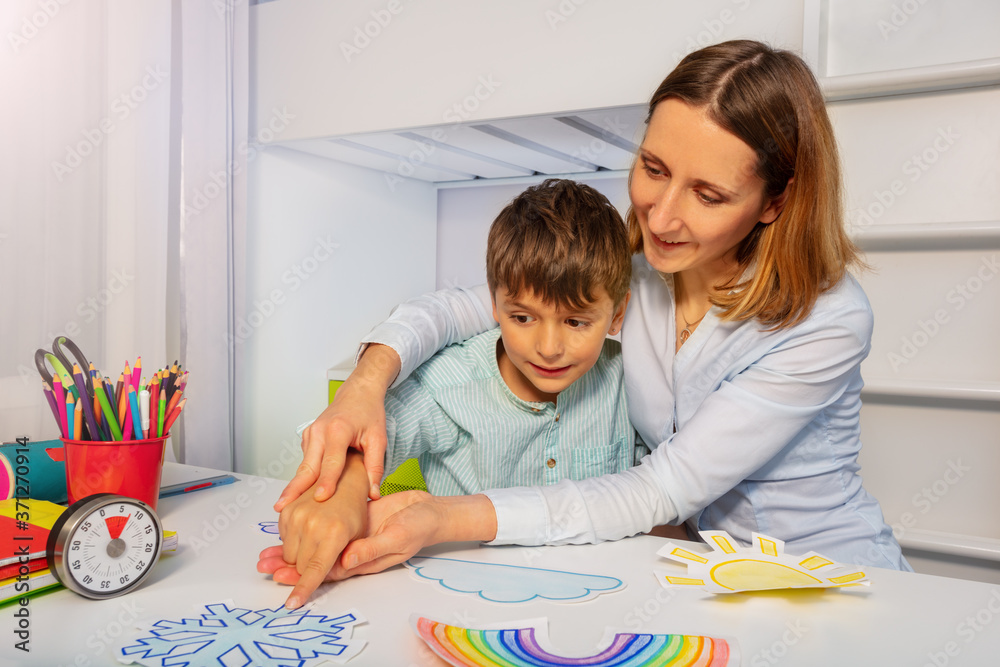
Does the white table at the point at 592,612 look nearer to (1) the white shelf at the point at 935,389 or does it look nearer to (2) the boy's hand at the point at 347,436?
(2) the boy's hand at the point at 347,436

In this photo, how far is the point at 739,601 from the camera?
2.11 feet

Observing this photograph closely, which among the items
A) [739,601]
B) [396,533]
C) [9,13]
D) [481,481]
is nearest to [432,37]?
[9,13]

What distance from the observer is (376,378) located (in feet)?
2.87

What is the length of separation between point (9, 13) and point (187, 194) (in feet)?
1.55

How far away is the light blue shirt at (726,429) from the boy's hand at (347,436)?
0.24 ft

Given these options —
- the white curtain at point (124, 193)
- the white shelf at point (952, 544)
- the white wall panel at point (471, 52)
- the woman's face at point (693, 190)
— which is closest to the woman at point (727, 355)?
the woman's face at point (693, 190)

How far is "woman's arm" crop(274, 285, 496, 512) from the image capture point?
0.75 metres

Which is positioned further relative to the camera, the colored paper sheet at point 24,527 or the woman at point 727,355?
the woman at point 727,355

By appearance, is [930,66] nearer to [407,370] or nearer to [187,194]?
[407,370]
